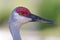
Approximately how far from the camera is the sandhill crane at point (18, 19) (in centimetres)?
123

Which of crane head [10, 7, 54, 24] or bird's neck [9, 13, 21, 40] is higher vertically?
crane head [10, 7, 54, 24]

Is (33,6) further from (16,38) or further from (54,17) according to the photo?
(16,38)

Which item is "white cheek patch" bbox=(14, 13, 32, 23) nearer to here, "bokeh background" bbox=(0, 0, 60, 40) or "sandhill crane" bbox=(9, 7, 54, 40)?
"sandhill crane" bbox=(9, 7, 54, 40)

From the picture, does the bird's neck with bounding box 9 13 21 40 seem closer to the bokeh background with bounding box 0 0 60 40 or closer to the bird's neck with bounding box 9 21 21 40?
the bird's neck with bounding box 9 21 21 40

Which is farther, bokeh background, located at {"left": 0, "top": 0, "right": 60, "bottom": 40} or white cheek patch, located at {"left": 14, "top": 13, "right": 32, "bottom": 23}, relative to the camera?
bokeh background, located at {"left": 0, "top": 0, "right": 60, "bottom": 40}

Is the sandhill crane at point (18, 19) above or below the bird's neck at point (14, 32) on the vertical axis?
above

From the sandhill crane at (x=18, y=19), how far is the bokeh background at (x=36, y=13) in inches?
47.9

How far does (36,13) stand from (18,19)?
129 centimetres

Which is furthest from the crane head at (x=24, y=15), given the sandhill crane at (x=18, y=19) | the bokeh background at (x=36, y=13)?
the bokeh background at (x=36, y=13)

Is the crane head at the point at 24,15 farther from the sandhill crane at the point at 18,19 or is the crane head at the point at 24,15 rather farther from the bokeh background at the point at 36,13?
the bokeh background at the point at 36,13

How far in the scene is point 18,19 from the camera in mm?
1255

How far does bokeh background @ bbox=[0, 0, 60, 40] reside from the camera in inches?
98.6

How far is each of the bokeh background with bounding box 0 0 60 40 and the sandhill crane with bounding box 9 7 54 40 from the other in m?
1.22

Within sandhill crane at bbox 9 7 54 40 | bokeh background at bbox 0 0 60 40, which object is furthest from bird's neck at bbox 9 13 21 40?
bokeh background at bbox 0 0 60 40
